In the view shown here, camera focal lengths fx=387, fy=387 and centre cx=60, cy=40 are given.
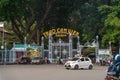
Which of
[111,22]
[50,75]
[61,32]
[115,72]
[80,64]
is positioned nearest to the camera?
[115,72]

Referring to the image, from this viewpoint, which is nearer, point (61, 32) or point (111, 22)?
point (111, 22)

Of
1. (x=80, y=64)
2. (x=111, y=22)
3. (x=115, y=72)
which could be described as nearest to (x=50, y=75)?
(x=80, y=64)

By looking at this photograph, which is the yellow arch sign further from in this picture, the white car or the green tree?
the white car

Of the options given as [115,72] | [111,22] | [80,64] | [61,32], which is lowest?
[80,64]

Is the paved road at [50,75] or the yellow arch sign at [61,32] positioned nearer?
the paved road at [50,75]

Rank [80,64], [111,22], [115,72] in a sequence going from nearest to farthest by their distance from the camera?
[115,72] < [80,64] < [111,22]

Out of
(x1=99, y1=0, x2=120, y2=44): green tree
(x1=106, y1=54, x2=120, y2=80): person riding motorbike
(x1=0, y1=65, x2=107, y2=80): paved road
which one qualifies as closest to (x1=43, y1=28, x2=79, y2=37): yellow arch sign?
(x1=99, y1=0, x2=120, y2=44): green tree

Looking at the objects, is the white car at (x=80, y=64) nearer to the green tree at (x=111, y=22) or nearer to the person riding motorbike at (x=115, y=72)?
the green tree at (x=111, y=22)

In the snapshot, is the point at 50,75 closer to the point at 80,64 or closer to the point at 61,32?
the point at 80,64

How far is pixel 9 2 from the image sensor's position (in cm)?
5462

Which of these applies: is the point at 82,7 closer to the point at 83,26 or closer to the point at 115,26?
→ the point at 83,26

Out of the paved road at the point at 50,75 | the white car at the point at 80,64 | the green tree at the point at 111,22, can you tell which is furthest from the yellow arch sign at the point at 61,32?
the paved road at the point at 50,75

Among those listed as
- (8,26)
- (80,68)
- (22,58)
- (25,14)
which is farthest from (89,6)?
(8,26)

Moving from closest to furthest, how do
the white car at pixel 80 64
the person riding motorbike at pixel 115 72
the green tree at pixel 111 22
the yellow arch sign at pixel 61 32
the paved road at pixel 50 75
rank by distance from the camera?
the person riding motorbike at pixel 115 72 < the paved road at pixel 50 75 < the white car at pixel 80 64 < the green tree at pixel 111 22 < the yellow arch sign at pixel 61 32
